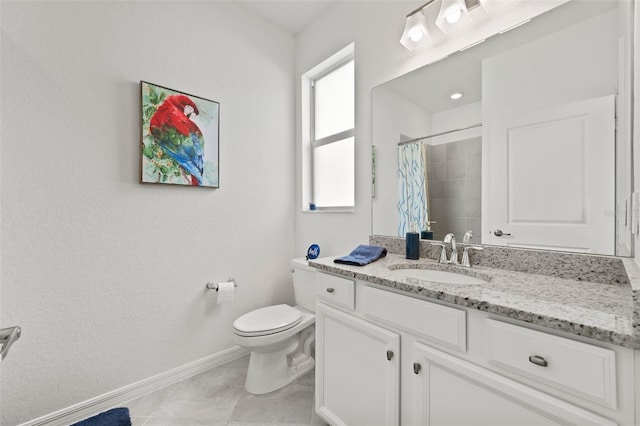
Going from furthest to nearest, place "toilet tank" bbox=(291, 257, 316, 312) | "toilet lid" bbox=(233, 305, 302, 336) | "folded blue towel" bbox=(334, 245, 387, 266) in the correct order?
"toilet tank" bbox=(291, 257, 316, 312), "toilet lid" bbox=(233, 305, 302, 336), "folded blue towel" bbox=(334, 245, 387, 266)

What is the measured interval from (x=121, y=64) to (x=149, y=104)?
0.83ft

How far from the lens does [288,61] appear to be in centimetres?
240

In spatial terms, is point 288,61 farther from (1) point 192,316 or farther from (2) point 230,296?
(1) point 192,316

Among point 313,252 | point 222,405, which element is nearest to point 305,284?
point 313,252

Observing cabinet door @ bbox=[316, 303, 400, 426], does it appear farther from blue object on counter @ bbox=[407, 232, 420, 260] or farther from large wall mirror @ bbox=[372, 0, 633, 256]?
large wall mirror @ bbox=[372, 0, 633, 256]

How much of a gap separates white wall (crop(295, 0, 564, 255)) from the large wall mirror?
9cm

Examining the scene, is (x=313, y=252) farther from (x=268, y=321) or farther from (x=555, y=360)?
(x=555, y=360)

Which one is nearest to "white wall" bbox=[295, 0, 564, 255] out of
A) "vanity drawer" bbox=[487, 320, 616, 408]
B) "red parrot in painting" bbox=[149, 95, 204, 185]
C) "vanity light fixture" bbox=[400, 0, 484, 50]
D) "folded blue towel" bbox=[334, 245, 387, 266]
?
"vanity light fixture" bbox=[400, 0, 484, 50]

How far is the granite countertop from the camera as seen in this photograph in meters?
0.60

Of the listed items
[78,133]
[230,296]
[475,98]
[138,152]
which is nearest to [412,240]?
[475,98]

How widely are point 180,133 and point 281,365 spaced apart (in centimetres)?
169

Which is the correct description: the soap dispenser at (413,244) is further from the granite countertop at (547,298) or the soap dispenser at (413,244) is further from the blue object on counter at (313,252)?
the blue object on counter at (313,252)

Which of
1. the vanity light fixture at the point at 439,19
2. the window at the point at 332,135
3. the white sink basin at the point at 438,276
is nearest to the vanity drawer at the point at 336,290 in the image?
the white sink basin at the point at 438,276

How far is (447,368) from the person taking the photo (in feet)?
2.82
